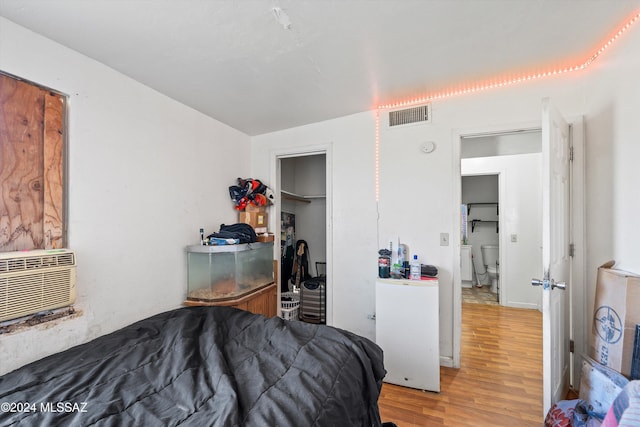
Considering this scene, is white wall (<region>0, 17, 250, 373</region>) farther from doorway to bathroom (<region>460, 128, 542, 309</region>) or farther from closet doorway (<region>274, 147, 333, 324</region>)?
doorway to bathroom (<region>460, 128, 542, 309</region>)

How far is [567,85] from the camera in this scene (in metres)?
2.04

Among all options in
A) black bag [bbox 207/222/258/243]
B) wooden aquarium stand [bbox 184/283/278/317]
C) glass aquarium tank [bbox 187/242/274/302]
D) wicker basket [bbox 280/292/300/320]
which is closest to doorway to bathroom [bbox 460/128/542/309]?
wicker basket [bbox 280/292/300/320]

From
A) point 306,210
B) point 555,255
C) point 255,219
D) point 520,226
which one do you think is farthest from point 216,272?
point 520,226

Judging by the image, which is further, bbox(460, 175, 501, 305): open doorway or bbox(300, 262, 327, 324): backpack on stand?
bbox(460, 175, 501, 305): open doorway

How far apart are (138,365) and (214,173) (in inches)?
69.7

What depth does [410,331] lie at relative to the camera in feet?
6.92

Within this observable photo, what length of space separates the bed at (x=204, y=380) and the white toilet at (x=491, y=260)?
4082 mm

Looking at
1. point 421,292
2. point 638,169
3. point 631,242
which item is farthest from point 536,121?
point 421,292

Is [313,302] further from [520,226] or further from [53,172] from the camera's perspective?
[520,226]

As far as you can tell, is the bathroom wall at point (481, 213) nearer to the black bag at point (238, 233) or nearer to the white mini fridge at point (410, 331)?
the white mini fridge at point (410, 331)

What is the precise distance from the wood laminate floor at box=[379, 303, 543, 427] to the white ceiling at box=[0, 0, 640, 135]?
239cm

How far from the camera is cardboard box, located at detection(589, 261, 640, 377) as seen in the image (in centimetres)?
137

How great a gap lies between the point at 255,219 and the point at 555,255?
2487 mm

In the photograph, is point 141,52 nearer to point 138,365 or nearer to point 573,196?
point 138,365
